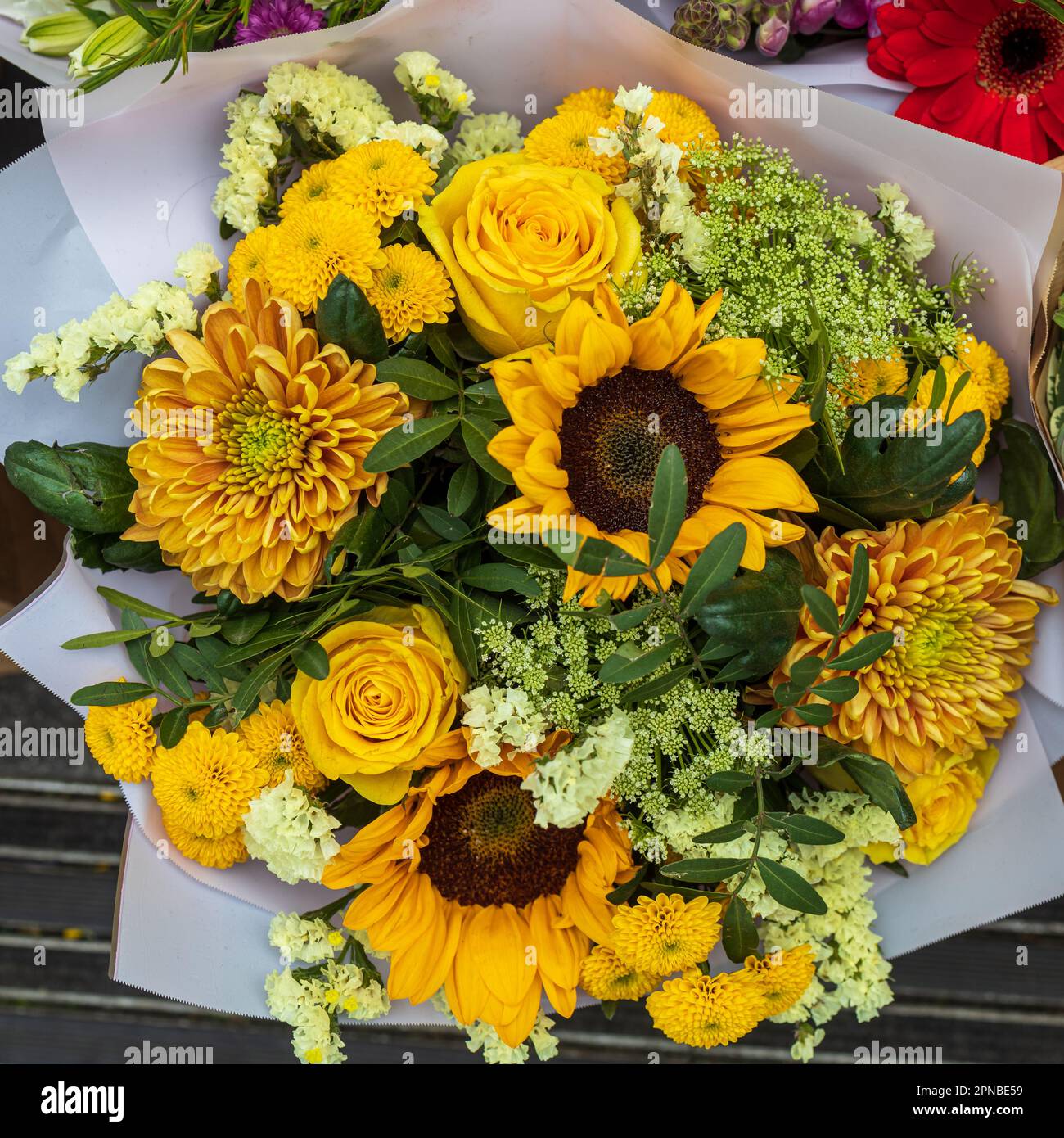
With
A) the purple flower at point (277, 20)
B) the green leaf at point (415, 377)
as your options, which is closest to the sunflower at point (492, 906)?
the green leaf at point (415, 377)

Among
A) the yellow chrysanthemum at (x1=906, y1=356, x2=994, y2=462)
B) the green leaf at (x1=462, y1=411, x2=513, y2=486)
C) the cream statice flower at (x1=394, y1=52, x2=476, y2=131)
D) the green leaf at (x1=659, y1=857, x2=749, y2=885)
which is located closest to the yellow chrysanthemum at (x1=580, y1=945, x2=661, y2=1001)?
the green leaf at (x1=659, y1=857, x2=749, y2=885)

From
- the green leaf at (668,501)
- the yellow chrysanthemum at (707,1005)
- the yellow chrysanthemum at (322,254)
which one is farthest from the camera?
the yellow chrysanthemum at (707,1005)

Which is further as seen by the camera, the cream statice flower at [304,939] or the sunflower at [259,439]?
the cream statice flower at [304,939]

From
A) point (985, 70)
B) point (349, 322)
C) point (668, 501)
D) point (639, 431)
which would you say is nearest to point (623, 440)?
point (639, 431)

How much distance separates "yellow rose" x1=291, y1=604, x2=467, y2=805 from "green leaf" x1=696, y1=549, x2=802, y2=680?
222 millimetres

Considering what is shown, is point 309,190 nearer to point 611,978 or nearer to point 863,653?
point 863,653

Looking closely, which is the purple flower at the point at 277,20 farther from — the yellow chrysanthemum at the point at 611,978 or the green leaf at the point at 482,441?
the yellow chrysanthemum at the point at 611,978

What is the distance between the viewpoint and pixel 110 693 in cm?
84

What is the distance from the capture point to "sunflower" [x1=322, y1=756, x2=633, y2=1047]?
86 cm

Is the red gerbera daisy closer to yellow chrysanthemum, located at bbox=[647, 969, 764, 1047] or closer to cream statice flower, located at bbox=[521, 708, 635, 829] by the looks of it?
cream statice flower, located at bbox=[521, 708, 635, 829]

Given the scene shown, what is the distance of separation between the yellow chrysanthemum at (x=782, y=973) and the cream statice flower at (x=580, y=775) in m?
0.27

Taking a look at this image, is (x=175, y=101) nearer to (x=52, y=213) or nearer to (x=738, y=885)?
(x=52, y=213)

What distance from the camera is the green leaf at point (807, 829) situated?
78 cm
